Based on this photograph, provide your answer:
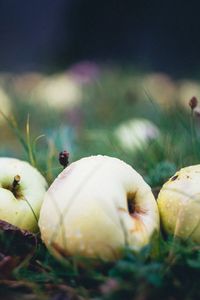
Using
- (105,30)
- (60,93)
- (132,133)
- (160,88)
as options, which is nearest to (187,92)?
(160,88)

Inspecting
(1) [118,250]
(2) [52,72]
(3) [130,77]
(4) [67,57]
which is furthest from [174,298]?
(4) [67,57]

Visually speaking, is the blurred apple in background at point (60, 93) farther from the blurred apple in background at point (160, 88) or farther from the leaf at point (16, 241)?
the leaf at point (16, 241)

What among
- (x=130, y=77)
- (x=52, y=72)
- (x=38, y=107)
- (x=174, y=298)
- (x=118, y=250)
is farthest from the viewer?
(x=52, y=72)

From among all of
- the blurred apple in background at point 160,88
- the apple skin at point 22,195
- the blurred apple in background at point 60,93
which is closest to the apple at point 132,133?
the apple skin at point 22,195

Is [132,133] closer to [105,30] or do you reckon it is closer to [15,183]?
[15,183]

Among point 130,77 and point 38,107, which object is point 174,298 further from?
point 130,77

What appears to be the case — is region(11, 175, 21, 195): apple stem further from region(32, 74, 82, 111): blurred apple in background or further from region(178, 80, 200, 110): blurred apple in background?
region(178, 80, 200, 110): blurred apple in background
